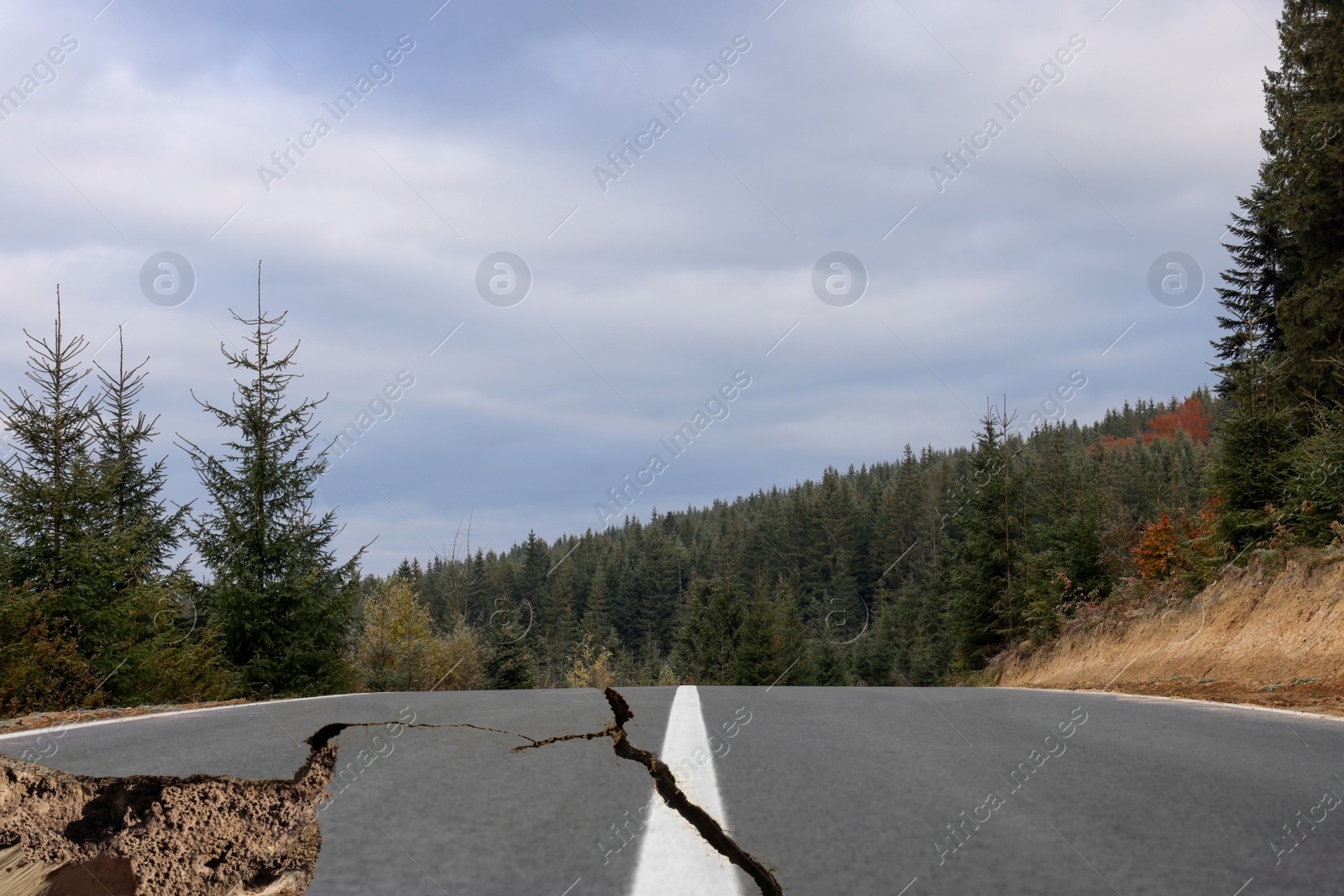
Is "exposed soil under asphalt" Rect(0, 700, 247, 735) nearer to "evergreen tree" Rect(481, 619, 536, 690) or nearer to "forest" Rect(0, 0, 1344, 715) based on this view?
"forest" Rect(0, 0, 1344, 715)

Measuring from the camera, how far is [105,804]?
3145 millimetres

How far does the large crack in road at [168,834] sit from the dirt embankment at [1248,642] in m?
7.97

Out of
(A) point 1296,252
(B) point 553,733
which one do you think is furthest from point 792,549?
(B) point 553,733

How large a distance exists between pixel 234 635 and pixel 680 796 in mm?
19207

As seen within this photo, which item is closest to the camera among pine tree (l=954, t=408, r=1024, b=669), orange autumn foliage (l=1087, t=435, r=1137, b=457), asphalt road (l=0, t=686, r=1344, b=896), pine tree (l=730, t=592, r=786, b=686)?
asphalt road (l=0, t=686, r=1344, b=896)

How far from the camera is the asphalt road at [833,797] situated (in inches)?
98.7

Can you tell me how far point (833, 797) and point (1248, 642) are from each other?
12211mm

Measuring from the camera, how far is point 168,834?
2.91m

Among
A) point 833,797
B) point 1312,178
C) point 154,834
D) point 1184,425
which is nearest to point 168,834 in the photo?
point 154,834

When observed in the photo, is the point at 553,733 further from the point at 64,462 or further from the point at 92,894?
the point at 64,462

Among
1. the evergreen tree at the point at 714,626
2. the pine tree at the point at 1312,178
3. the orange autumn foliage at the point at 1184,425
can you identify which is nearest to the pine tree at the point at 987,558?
the pine tree at the point at 1312,178

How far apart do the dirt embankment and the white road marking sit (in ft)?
21.0

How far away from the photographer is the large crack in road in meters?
2.60

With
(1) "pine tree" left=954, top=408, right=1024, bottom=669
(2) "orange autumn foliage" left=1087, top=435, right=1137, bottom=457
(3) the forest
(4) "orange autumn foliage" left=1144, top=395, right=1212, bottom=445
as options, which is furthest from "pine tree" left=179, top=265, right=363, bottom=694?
(4) "orange autumn foliage" left=1144, top=395, right=1212, bottom=445
